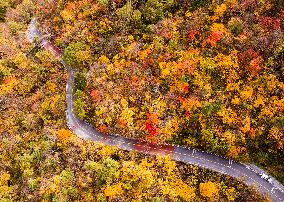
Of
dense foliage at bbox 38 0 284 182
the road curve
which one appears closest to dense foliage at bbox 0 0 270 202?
the road curve

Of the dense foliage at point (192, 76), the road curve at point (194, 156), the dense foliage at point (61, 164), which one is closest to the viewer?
the dense foliage at point (61, 164)

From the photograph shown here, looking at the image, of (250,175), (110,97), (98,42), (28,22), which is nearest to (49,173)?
(110,97)

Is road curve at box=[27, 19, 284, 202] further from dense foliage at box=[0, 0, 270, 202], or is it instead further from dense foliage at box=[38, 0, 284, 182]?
dense foliage at box=[38, 0, 284, 182]

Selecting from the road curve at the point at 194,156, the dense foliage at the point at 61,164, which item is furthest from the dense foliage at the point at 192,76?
the dense foliage at the point at 61,164

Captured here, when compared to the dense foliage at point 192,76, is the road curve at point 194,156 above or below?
below

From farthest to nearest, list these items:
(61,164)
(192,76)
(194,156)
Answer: (192,76), (61,164), (194,156)

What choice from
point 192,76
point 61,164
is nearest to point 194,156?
point 192,76

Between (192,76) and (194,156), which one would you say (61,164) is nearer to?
(194,156)

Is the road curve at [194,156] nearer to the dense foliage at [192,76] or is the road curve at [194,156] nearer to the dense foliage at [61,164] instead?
the dense foliage at [61,164]
